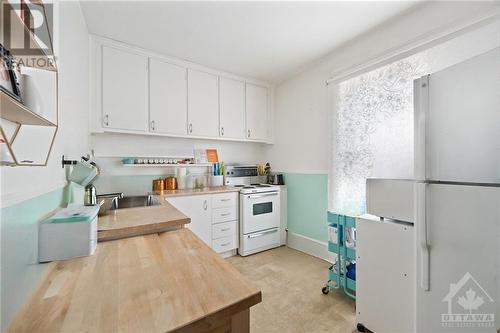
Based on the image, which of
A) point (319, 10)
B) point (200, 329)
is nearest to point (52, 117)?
point (200, 329)

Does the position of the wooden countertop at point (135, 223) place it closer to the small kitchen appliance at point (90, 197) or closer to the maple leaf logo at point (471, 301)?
the small kitchen appliance at point (90, 197)

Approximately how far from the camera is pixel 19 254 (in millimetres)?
613

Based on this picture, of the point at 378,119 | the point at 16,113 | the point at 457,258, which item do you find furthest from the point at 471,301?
the point at 16,113

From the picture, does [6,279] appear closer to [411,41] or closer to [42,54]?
[42,54]

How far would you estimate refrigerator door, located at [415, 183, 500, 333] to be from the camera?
89 cm

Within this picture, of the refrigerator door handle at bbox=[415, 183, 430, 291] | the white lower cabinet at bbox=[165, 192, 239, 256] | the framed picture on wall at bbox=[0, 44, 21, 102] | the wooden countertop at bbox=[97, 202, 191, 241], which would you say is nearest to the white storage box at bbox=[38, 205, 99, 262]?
the wooden countertop at bbox=[97, 202, 191, 241]

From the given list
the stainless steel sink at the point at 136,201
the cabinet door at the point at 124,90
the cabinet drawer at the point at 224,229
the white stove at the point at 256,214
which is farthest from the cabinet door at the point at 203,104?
the cabinet drawer at the point at 224,229

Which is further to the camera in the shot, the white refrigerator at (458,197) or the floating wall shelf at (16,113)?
the white refrigerator at (458,197)

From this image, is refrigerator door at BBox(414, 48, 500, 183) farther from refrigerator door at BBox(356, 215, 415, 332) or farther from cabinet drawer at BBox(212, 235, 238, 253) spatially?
cabinet drawer at BBox(212, 235, 238, 253)

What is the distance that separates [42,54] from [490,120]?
1804 mm

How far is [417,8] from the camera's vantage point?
179 cm

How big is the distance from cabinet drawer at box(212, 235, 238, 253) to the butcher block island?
1839 mm

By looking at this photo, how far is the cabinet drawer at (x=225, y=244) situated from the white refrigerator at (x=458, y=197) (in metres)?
2.00

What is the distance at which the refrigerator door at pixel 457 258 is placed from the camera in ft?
2.93
